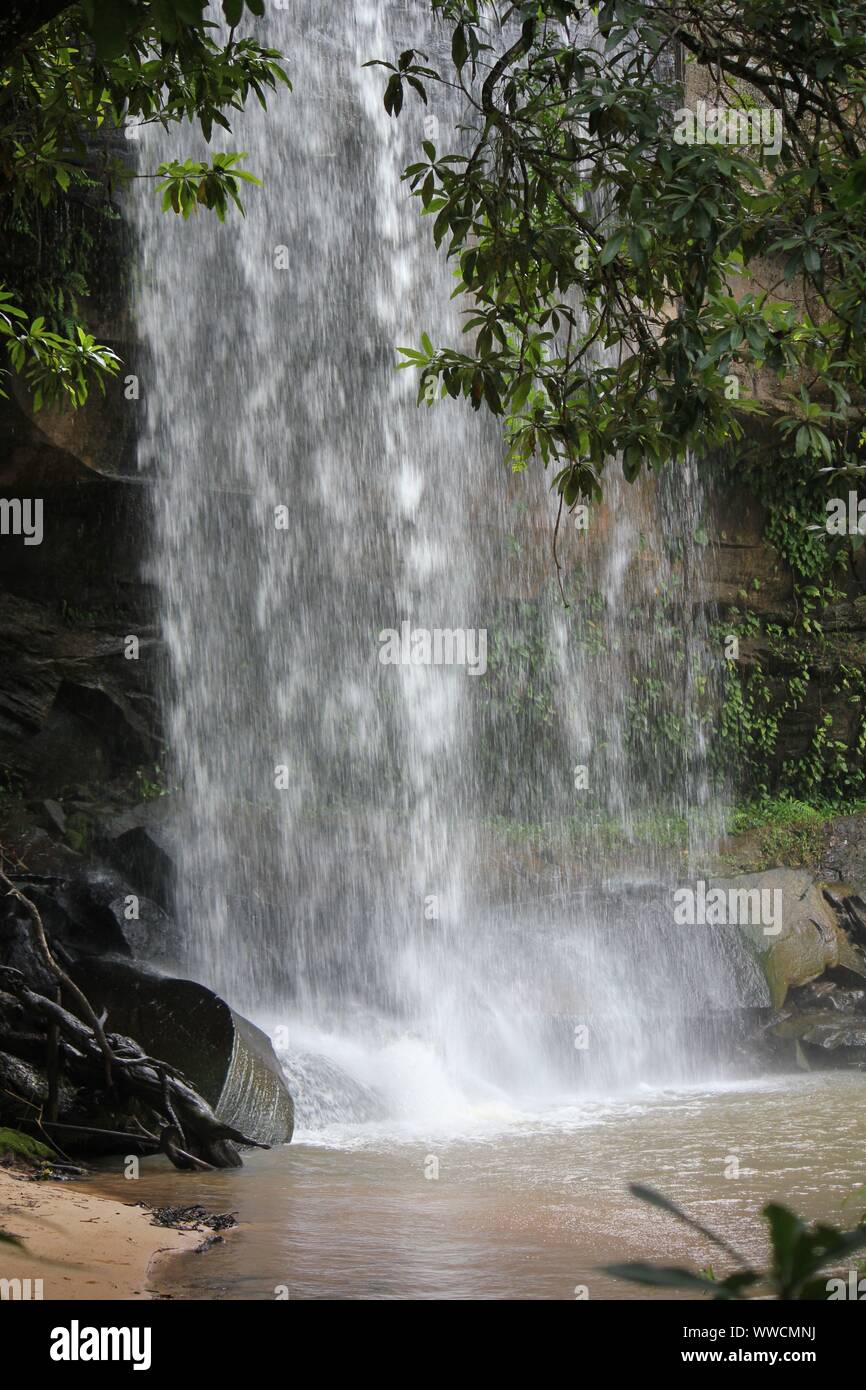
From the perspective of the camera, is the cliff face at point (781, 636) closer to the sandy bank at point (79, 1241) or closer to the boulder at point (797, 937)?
the boulder at point (797, 937)

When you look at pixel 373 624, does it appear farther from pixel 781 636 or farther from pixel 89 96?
pixel 89 96

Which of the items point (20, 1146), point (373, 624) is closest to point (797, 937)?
point (373, 624)

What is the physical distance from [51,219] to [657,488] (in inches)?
264

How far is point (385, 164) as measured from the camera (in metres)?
12.6

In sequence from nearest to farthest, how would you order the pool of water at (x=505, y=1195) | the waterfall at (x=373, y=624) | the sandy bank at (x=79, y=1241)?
the sandy bank at (x=79, y=1241) < the pool of water at (x=505, y=1195) < the waterfall at (x=373, y=624)

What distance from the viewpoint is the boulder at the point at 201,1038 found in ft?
22.4

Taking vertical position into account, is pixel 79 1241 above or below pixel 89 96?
below

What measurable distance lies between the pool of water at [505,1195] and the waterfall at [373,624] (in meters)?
2.90

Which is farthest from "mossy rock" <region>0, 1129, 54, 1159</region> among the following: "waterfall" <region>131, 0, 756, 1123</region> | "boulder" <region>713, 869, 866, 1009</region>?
"boulder" <region>713, 869, 866, 1009</region>

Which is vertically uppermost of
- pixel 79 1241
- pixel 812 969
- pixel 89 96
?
pixel 89 96

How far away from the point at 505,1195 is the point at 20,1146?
2265 millimetres

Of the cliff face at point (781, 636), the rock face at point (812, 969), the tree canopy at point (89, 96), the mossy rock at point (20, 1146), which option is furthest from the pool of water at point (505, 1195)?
the cliff face at point (781, 636)

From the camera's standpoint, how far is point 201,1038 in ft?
23.0

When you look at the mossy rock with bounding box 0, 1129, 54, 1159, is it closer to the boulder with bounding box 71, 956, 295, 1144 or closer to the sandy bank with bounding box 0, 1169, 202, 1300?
the sandy bank with bounding box 0, 1169, 202, 1300
